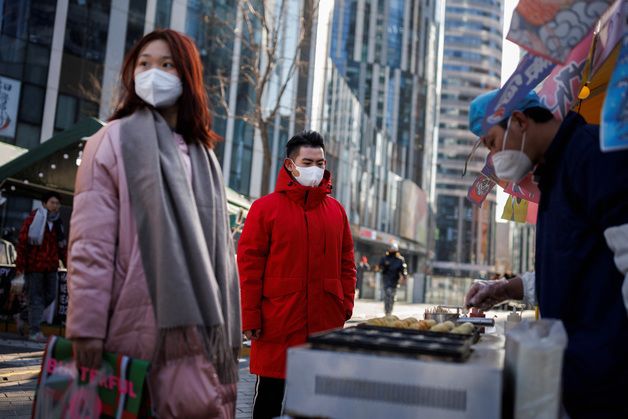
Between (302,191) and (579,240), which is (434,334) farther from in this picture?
(302,191)

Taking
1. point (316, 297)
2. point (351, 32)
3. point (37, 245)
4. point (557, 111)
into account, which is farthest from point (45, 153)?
point (351, 32)

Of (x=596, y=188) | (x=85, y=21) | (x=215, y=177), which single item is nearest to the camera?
(x=596, y=188)

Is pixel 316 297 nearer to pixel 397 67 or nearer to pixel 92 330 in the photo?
pixel 92 330

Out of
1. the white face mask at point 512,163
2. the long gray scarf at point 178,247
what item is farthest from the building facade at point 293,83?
the white face mask at point 512,163

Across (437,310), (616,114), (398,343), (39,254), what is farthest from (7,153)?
(616,114)

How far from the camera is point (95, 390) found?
7.20ft

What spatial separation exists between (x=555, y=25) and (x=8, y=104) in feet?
78.9

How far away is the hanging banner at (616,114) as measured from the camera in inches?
73.4

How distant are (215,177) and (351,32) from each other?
223 ft

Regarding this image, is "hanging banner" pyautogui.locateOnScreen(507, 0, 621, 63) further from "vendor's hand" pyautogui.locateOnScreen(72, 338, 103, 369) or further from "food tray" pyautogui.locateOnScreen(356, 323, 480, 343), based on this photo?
"vendor's hand" pyautogui.locateOnScreen(72, 338, 103, 369)

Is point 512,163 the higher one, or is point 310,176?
point 310,176

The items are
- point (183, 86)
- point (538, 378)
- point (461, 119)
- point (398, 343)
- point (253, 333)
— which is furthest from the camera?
point (461, 119)

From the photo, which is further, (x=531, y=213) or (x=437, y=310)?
(x=531, y=213)

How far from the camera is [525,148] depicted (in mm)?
2305
